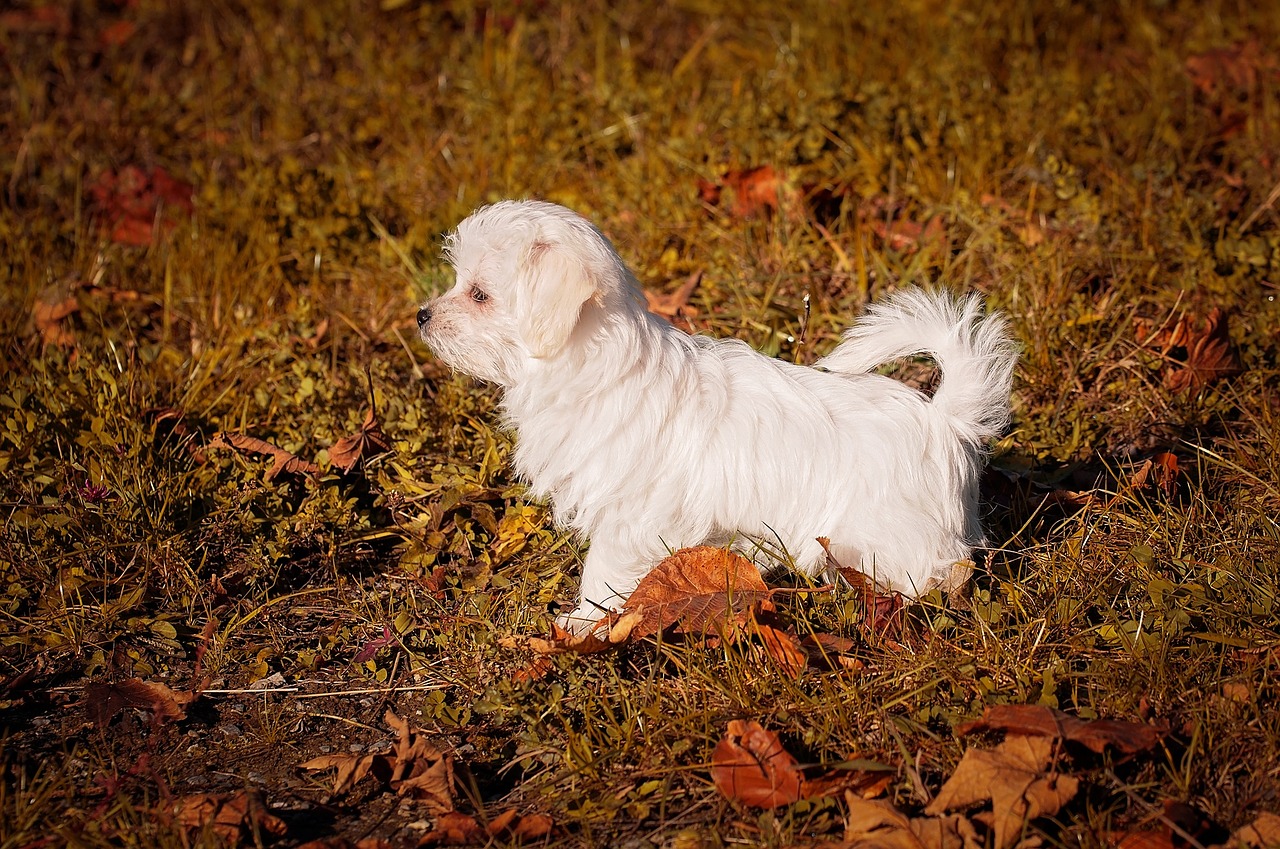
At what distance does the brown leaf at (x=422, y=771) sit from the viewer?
2.54 metres

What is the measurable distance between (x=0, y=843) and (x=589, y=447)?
1.67m

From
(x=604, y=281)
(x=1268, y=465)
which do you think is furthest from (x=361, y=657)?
(x=1268, y=465)

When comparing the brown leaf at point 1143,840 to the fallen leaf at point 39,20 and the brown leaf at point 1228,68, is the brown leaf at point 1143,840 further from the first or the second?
the fallen leaf at point 39,20

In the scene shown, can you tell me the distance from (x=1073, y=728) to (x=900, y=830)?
48 centimetres

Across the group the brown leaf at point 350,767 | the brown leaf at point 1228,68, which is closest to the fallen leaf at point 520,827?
the brown leaf at point 350,767

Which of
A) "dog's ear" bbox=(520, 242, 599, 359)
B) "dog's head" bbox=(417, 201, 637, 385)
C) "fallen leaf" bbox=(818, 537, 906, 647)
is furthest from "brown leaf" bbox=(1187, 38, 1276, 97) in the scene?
"dog's ear" bbox=(520, 242, 599, 359)

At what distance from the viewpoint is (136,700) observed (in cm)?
291

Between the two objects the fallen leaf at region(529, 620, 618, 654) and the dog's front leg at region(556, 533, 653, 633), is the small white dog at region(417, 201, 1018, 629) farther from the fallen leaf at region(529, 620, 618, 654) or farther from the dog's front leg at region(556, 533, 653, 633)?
the fallen leaf at region(529, 620, 618, 654)

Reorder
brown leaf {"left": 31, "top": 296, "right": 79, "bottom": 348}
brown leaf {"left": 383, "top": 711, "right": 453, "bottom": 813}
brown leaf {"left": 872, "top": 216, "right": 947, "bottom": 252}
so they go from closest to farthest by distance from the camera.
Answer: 1. brown leaf {"left": 383, "top": 711, "right": 453, "bottom": 813}
2. brown leaf {"left": 31, "top": 296, "right": 79, "bottom": 348}
3. brown leaf {"left": 872, "top": 216, "right": 947, "bottom": 252}

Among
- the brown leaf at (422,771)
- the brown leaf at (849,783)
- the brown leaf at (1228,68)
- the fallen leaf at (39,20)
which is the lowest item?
the brown leaf at (422,771)

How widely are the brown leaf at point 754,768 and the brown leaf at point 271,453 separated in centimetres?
182

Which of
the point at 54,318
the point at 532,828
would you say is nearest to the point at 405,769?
the point at 532,828

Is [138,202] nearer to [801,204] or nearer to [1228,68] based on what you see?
[801,204]

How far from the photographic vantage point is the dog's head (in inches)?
109
